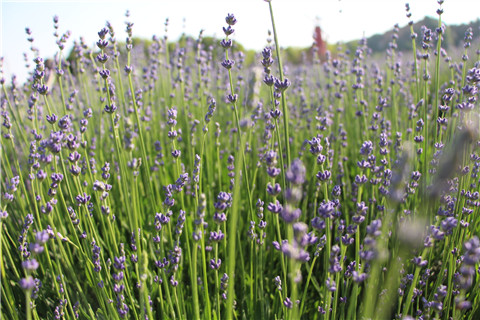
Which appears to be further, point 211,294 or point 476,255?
point 211,294

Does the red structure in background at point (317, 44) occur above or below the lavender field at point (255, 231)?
above

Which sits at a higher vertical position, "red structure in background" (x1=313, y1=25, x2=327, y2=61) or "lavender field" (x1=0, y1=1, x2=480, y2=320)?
"red structure in background" (x1=313, y1=25, x2=327, y2=61)

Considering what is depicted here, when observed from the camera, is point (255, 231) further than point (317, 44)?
No

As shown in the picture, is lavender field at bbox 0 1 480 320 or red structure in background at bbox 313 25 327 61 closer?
lavender field at bbox 0 1 480 320

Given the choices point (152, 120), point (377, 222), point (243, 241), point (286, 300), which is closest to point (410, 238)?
point (377, 222)

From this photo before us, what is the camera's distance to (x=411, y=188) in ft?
6.03

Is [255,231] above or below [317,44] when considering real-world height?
below

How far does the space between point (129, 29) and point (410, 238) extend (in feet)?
6.88

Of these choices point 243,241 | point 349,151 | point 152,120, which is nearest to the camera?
Answer: point 243,241

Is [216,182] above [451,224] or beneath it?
beneath

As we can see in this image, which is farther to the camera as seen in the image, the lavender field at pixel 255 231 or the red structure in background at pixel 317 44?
the red structure in background at pixel 317 44

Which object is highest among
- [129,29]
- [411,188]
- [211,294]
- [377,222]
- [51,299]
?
[129,29]

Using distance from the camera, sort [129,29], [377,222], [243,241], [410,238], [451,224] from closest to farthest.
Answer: [410,238] → [377,222] → [451,224] → [129,29] → [243,241]

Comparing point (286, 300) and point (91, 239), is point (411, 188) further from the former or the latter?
point (91, 239)
